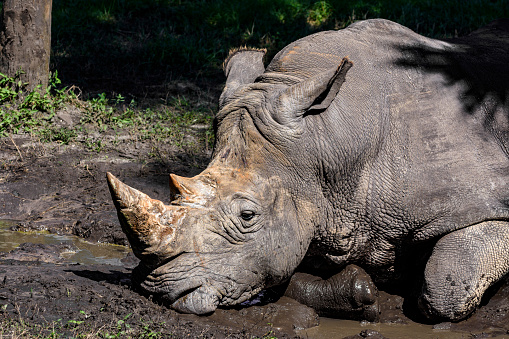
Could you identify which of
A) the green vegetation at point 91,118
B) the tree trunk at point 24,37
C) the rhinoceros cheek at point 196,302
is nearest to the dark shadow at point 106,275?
the rhinoceros cheek at point 196,302

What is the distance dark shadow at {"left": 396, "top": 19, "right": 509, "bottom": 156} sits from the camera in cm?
501

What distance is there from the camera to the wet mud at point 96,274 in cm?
414

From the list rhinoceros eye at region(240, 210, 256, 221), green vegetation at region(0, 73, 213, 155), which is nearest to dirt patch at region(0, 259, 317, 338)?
rhinoceros eye at region(240, 210, 256, 221)

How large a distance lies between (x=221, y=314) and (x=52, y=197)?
316 centimetres

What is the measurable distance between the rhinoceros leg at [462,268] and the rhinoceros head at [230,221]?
94cm

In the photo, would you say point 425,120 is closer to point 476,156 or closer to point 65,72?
point 476,156

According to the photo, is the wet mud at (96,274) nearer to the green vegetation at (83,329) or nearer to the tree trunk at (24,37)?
the green vegetation at (83,329)

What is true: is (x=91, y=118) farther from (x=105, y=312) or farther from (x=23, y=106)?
(x=105, y=312)

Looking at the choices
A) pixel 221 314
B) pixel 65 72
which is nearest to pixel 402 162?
pixel 221 314

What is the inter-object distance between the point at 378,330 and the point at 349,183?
3.60ft

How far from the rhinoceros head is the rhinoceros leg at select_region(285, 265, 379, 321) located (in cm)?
47

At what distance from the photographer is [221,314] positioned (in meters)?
4.48

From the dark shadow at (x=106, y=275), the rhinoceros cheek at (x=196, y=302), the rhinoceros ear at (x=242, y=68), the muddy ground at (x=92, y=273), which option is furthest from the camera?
the rhinoceros ear at (x=242, y=68)

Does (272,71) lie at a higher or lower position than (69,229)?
higher
